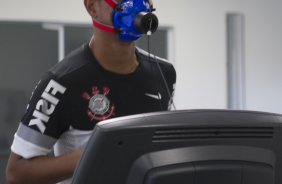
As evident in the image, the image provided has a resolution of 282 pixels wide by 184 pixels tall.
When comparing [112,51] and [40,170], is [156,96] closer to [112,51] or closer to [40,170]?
[112,51]

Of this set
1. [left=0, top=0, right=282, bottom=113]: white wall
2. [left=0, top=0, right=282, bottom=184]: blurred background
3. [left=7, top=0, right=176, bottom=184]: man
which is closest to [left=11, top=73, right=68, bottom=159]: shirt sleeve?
[left=7, top=0, right=176, bottom=184]: man

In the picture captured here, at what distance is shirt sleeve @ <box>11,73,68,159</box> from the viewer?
123 centimetres

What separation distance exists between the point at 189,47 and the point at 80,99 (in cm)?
344

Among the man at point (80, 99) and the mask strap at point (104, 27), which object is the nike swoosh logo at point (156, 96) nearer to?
the man at point (80, 99)

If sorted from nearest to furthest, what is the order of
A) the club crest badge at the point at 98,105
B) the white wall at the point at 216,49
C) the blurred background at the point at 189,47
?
the club crest badge at the point at 98,105 < the blurred background at the point at 189,47 < the white wall at the point at 216,49

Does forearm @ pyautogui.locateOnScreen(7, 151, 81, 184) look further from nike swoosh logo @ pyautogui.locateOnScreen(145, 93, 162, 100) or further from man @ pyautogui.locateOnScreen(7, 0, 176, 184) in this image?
nike swoosh logo @ pyautogui.locateOnScreen(145, 93, 162, 100)

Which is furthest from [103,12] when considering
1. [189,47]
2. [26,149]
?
[189,47]

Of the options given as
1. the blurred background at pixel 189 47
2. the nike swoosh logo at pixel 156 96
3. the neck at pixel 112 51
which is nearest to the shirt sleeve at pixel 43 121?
the neck at pixel 112 51

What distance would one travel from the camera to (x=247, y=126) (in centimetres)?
69

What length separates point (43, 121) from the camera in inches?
48.6

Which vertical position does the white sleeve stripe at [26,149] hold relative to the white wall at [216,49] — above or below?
above

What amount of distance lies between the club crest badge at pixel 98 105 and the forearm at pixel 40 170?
16 cm

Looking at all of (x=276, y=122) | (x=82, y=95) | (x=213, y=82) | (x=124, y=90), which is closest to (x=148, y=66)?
(x=124, y=90)

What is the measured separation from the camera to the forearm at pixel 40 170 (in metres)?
1.19
